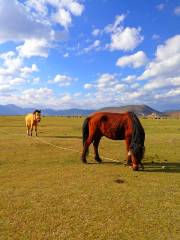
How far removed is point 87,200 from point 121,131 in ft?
18.3

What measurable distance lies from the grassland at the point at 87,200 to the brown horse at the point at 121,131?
697 mm

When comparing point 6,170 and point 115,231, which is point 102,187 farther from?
point 6,170

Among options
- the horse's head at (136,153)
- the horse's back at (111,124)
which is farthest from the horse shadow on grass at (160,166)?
the horse's back at (111,124)

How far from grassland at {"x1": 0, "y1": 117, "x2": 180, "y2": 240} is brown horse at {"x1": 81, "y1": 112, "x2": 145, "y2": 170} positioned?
0.70 meters

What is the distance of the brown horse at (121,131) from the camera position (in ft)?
42.1

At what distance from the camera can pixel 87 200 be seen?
8875 mm

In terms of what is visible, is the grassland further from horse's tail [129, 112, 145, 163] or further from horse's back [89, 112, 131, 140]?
horse's back [89, 112, 131, 140]

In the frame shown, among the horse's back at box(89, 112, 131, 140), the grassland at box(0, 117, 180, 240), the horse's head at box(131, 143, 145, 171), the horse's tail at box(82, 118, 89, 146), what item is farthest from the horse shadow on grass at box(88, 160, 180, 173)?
the horse's back at box(89, 112, 131, 140)

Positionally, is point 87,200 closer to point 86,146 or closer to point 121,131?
point 121,131

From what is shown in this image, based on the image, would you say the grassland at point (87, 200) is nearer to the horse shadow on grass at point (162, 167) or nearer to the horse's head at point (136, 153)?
the horse shadow on grass at point (162, 167)

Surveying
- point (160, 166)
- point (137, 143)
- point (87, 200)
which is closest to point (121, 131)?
point (137, 143)

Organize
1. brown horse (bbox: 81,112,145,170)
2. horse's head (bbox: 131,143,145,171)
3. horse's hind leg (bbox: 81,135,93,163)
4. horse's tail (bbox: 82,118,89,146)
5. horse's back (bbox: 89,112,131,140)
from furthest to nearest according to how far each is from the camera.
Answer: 1. horse's tail (bbox: 82,118,89,146)
2. horse's hind leg (bbox: 81,135,93,163)
3. horse's back (bbox: 89,112,131,140)
4. brown horse (bbox: 81,112,145,170)
5. horse's head (bbox: 131,143,145,171)

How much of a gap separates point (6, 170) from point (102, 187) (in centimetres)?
447

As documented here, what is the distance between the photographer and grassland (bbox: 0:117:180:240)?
699 centimetres
